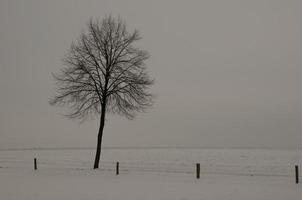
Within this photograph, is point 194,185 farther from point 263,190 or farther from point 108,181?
point 108,181

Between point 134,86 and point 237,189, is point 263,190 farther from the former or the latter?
point 134,86

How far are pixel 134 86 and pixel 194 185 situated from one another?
11.2m

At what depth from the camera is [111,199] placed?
13.5m

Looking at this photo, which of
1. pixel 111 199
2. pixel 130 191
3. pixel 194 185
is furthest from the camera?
pixel 194 185

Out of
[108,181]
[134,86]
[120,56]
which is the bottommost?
[108,181]

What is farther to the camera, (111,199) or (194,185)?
(194,185)

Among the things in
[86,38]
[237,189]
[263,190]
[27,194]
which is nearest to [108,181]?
[27,194]

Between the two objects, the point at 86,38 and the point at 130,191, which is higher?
the point at 86,38

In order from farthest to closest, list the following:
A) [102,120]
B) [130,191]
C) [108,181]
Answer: [102,120]
[108,181]
[130,191]

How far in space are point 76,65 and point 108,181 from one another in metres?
11.1

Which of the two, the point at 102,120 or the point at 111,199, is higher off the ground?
the point at 102,120

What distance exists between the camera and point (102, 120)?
26.3m

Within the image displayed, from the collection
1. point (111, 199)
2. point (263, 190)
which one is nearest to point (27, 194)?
point (111, 199)

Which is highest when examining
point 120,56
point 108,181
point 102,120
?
point 120,56
